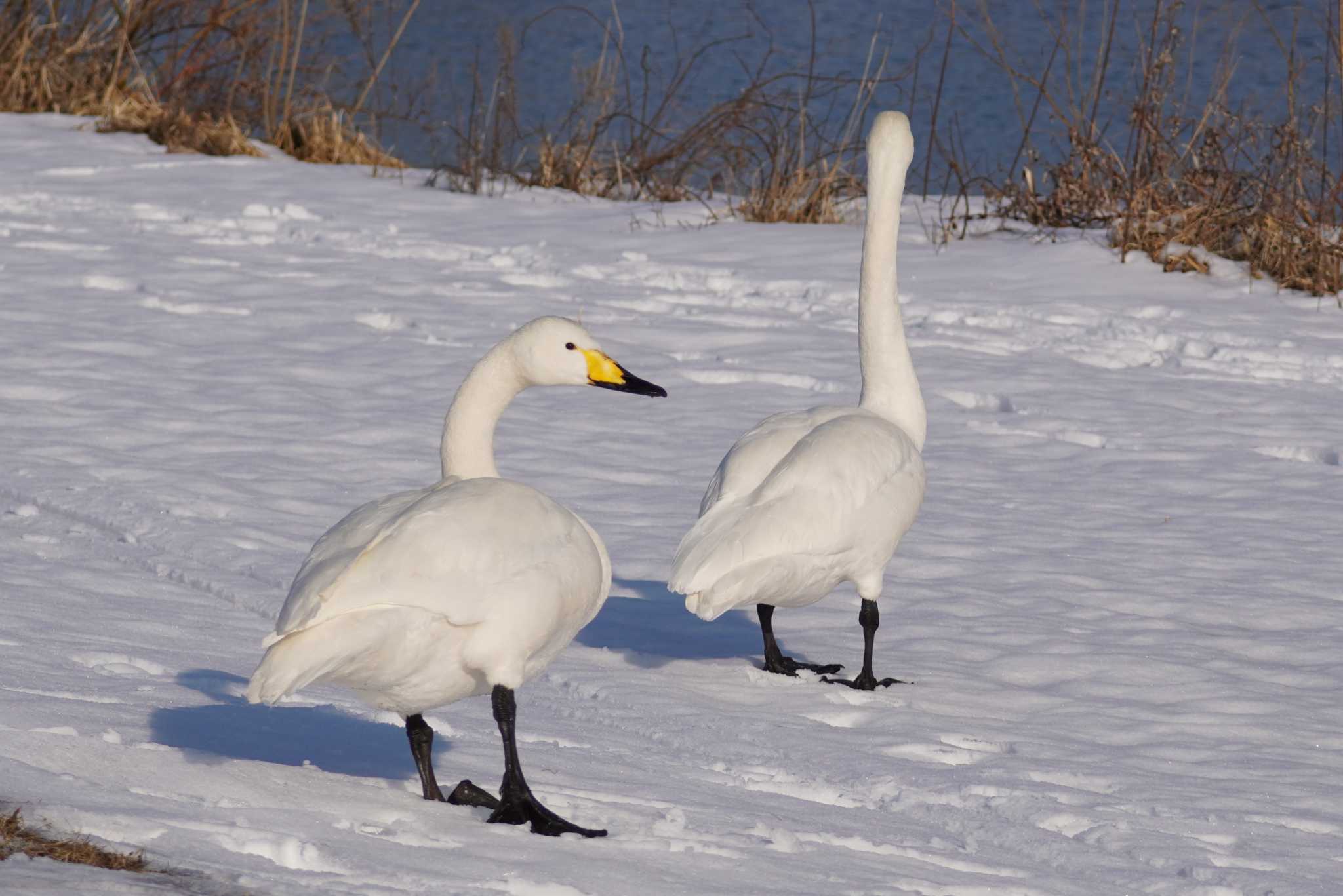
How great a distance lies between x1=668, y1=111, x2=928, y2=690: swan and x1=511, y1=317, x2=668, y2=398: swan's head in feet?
2.26

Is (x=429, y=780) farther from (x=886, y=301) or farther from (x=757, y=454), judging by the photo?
(x=886, y=301)

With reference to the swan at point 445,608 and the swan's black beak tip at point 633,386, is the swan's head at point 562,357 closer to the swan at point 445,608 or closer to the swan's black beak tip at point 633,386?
the swan's black beak tip at point 633,386

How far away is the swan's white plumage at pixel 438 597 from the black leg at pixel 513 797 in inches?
1.9

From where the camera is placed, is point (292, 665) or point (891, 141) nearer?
point (292, 665)

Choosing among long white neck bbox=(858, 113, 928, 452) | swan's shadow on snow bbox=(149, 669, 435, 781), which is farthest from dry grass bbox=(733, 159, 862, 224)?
swan's shadow on snow bbox=(149, 669, 435, 781)

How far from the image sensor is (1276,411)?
322 inches

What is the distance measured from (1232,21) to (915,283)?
508 inches

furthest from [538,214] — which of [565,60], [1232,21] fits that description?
[1232,21]

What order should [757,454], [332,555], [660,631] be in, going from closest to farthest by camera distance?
[332,555] < [757,454] < [660,631]

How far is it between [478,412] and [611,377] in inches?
12.5

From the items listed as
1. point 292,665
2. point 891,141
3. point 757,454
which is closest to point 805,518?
point 757,454

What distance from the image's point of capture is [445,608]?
3.25m

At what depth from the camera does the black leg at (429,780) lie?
141 inches


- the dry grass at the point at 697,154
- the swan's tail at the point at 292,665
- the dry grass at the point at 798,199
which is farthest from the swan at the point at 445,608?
the dry grass at the point at 697,154
